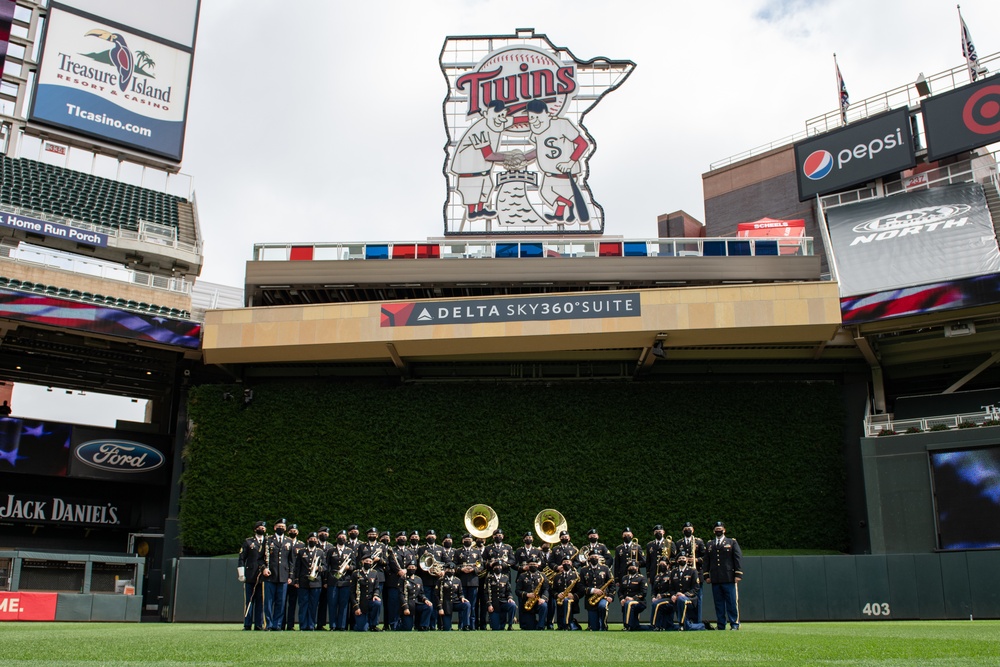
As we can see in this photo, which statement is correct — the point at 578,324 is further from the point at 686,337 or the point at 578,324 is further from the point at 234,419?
the point at 234,419

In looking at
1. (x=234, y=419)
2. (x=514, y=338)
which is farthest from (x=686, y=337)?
(x=234, y=419)

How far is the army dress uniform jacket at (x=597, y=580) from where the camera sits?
1564 cm

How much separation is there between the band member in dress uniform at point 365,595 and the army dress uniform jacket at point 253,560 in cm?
168

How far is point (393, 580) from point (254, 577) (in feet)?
8.35

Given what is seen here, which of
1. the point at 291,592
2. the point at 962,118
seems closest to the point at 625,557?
the point at 291,592

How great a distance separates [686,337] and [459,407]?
25.5 ft

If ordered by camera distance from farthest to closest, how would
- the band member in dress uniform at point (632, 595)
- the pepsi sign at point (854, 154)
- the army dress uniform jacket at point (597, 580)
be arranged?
the pepsi sign at point (854, 154), the army dress uniform jacket at point (597, 580), the band member in dress uniform at point (632, 595)

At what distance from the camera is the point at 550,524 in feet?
64.3

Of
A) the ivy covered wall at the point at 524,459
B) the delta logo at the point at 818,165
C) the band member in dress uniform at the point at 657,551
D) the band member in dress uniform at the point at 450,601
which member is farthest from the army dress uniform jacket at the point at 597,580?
the delta logo at the point at 818,165

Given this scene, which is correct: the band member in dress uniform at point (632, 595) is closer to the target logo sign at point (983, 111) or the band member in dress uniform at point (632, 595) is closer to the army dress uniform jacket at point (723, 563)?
the army dress uniform jacket at point (723, 563)

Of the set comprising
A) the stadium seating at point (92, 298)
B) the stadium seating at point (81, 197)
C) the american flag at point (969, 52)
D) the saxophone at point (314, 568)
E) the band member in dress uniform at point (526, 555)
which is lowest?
the saxophone at point (314, 568)

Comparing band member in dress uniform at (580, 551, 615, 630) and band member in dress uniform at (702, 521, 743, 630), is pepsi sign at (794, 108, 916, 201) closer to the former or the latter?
band member in dress uniform at (702, 521, 743, 630)

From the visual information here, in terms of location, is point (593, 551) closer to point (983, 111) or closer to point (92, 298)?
point (92, 298)

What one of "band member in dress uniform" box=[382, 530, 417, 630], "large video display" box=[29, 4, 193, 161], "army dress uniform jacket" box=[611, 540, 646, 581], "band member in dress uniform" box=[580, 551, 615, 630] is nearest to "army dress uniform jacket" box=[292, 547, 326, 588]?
"band member in dress uniform" box=[382, 530, 417, 630]
